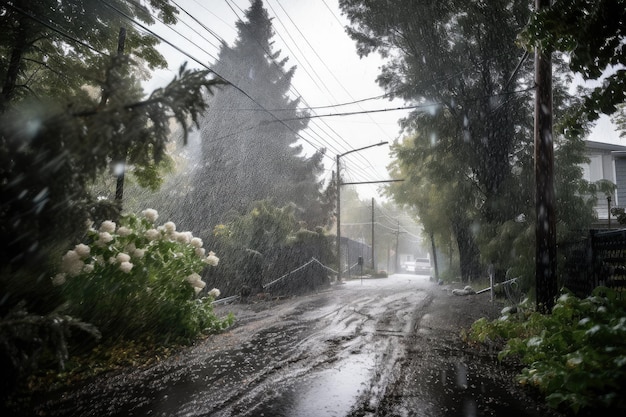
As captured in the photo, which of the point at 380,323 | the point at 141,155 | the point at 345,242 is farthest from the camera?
the point at 345,242

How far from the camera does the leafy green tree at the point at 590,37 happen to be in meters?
3.62

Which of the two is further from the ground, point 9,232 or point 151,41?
point 151,41

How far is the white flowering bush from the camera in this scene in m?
3.86

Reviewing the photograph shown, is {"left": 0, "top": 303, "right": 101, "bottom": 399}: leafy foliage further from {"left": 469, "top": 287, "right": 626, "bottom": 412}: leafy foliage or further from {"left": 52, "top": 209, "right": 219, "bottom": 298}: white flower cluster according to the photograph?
{"left": 469, "top": 287, "right": 626, "bottom": 412}: leafy foliage

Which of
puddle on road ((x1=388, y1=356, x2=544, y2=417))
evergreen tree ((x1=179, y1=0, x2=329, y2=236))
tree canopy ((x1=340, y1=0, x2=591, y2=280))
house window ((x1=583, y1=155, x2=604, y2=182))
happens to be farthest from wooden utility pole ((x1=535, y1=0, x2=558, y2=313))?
house window ((x1=583, y1=155, x2=604, y2=182))

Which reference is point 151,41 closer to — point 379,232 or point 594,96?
point 594,96

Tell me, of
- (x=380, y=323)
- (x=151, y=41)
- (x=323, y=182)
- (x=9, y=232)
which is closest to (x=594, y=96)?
(x=380, y=323)

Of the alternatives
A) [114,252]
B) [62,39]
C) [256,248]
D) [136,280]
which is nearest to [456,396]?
[136,280]

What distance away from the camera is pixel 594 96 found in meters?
4.42

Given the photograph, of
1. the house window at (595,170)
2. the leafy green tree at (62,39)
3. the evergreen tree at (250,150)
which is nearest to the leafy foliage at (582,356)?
the leafy green tree at (62,39)

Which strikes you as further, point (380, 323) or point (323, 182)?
point (323, 182)

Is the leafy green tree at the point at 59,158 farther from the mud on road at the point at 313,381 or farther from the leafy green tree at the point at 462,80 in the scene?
the leafy green tree at the point at 462,80

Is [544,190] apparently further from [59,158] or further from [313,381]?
[59,158]

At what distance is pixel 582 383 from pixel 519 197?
1059cm
